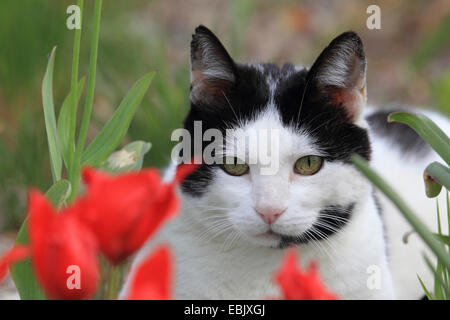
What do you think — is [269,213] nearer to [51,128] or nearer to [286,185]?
[286,185]

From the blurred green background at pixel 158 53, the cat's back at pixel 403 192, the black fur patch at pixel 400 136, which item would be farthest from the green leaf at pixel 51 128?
the black fur patch at pixel 400 136

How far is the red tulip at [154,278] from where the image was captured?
43 cm

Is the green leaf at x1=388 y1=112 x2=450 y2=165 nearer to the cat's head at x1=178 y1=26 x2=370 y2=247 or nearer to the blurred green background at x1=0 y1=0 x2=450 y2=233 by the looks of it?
the cat's head at x1=178 y1=26 x2=370 y2=247

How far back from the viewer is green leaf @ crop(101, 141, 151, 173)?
114 cm

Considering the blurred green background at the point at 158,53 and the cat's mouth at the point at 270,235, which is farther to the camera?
the blurred green background at the point at 158,53

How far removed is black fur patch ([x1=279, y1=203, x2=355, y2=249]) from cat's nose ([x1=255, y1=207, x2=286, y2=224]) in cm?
10

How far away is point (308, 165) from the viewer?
1.25 m

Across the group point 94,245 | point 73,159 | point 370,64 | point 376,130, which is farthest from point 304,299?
point 370,64

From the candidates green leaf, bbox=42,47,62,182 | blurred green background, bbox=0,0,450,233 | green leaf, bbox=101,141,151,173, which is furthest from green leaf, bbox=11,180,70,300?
blurred green background, bbox=0,0,450,233

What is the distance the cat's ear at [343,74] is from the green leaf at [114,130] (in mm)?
397

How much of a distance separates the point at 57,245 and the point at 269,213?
750mm

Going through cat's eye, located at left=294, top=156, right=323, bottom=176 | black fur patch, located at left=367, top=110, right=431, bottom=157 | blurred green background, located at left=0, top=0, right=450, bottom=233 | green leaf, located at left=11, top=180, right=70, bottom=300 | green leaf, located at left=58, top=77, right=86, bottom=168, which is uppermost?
blurred green background, located at left=0, top=0, right=450, bottom=233

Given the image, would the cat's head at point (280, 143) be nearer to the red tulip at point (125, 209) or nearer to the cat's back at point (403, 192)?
the cat's back at point (403, 192)

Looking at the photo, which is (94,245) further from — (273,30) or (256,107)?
(273,30)
